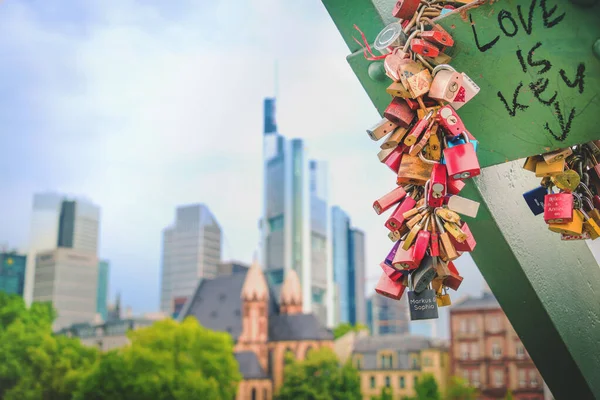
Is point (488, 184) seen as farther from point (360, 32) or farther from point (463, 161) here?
point (360, 32)

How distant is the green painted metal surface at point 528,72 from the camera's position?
1507 mm

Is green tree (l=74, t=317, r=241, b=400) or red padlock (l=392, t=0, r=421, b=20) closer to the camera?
red padlock (l=392, t=0, r=421, b=20)

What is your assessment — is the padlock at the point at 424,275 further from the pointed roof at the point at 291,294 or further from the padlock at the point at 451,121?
the pointed roof at the point at 291,294

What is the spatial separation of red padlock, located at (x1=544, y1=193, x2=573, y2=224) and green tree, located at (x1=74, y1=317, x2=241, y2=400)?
2782 cm

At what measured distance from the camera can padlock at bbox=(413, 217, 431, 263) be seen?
1591mm

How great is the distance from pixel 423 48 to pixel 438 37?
0.15ft

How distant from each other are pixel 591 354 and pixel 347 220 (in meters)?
117

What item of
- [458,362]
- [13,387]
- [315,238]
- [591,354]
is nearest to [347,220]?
[315,238]

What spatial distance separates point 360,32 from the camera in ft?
6.08

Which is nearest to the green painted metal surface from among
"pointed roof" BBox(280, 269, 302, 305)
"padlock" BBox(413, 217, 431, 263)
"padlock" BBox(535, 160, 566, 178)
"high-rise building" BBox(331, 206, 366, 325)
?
"padlock" BBox(535, 160, 566, 178)

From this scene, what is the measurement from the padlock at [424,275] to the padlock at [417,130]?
0.29m

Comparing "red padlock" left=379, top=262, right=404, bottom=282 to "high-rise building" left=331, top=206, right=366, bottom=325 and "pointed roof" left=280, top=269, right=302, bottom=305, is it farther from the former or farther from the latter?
"high-rise building" left=331, top=206, right=366, bottom=325

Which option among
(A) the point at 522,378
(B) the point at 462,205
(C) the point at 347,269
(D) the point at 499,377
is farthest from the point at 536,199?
(C) the point at 347,269

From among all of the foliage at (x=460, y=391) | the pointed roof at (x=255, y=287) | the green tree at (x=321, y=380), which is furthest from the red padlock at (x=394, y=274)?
the pointed roof at (x=255, y=287)
